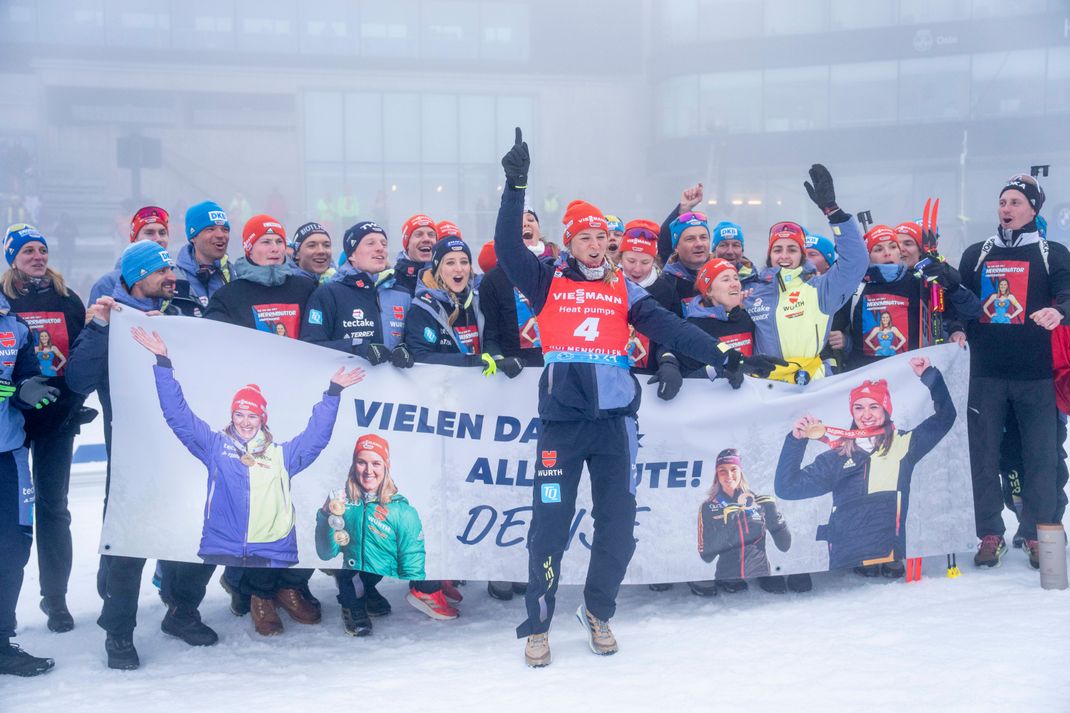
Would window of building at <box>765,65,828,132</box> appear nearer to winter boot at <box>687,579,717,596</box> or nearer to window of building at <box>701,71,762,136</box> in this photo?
window of building at <box>701,71,762,136</box>

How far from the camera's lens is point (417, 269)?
5.00 metres

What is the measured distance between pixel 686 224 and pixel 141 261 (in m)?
2.89

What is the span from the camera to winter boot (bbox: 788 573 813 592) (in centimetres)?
482

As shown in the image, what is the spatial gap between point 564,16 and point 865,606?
3211cm

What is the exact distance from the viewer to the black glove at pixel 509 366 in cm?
443

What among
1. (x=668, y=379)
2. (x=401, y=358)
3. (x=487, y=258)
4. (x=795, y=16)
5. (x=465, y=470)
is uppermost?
(x=795, y=16)

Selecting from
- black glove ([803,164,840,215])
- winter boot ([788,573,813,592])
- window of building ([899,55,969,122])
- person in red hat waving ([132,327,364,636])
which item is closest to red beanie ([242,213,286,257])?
person in red hat waving ([132,327,364,636])

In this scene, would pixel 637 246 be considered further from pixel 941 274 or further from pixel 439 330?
pixel 941 274

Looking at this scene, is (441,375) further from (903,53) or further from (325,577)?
(903,53)

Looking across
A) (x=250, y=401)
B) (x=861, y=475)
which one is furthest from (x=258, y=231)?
(x=861, y=475)

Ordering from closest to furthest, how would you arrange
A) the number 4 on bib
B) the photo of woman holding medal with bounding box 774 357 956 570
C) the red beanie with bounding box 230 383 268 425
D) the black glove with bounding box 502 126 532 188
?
the black glove with bounding box 502 126 532 188, the number 4 on bib, the red beanie with bounding box 230 383 268 425, the photo of woman holding medal with bounding box 774 357 956 570

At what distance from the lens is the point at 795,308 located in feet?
15.9

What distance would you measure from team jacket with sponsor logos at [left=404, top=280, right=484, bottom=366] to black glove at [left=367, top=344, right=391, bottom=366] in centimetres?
18

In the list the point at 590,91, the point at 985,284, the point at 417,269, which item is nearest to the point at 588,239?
the point at 417,269
